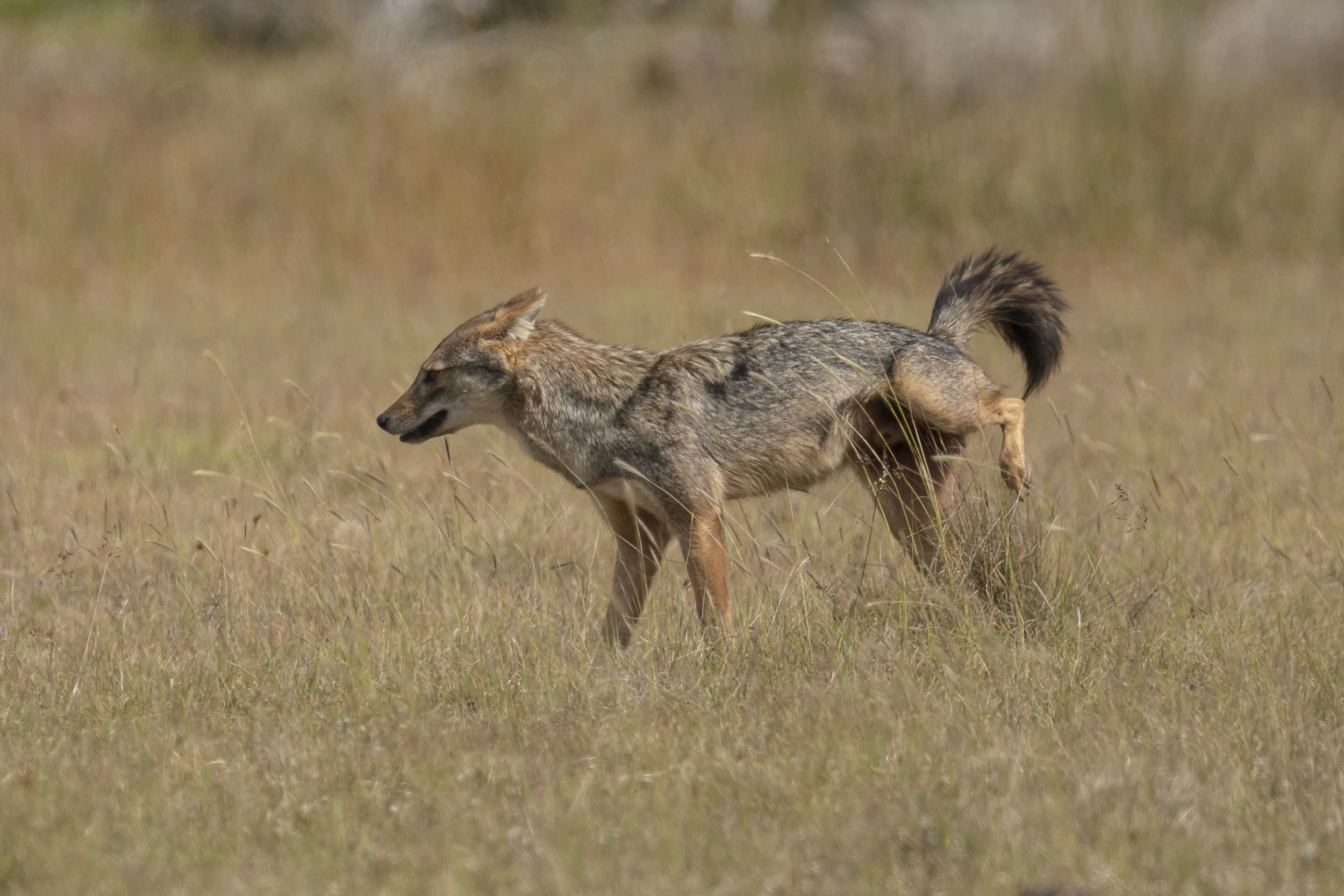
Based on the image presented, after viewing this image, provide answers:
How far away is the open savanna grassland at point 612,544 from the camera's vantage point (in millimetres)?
3666

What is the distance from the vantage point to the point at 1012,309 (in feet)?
19.6

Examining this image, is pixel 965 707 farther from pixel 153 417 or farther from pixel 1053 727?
pixel 153 417

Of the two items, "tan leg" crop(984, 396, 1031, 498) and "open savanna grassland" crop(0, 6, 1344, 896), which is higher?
"tan leg" crop(984, 396, 1031, 498)

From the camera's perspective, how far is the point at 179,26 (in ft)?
72.1

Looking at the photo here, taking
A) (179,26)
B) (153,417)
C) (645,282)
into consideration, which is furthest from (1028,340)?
(179,26)

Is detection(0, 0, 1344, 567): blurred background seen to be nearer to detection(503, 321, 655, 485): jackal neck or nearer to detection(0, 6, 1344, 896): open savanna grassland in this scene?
detection(0, 6, 1344, 896): open savanna grassland

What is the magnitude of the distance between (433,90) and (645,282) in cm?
420

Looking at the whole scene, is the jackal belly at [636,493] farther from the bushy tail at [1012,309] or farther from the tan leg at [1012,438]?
the bushy tail at [1012,309]

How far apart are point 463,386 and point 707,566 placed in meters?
1.24

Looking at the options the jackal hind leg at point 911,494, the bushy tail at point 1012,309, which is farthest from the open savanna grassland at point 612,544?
the bushy tail at point 1012,309

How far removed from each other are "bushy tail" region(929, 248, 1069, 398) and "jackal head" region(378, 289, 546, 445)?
5.46 ft

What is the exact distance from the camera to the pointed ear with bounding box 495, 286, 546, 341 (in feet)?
18.9

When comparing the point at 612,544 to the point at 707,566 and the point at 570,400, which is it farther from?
the point at 707,566

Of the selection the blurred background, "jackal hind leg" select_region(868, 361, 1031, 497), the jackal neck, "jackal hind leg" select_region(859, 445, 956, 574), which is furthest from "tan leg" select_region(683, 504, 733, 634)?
the blurred background
